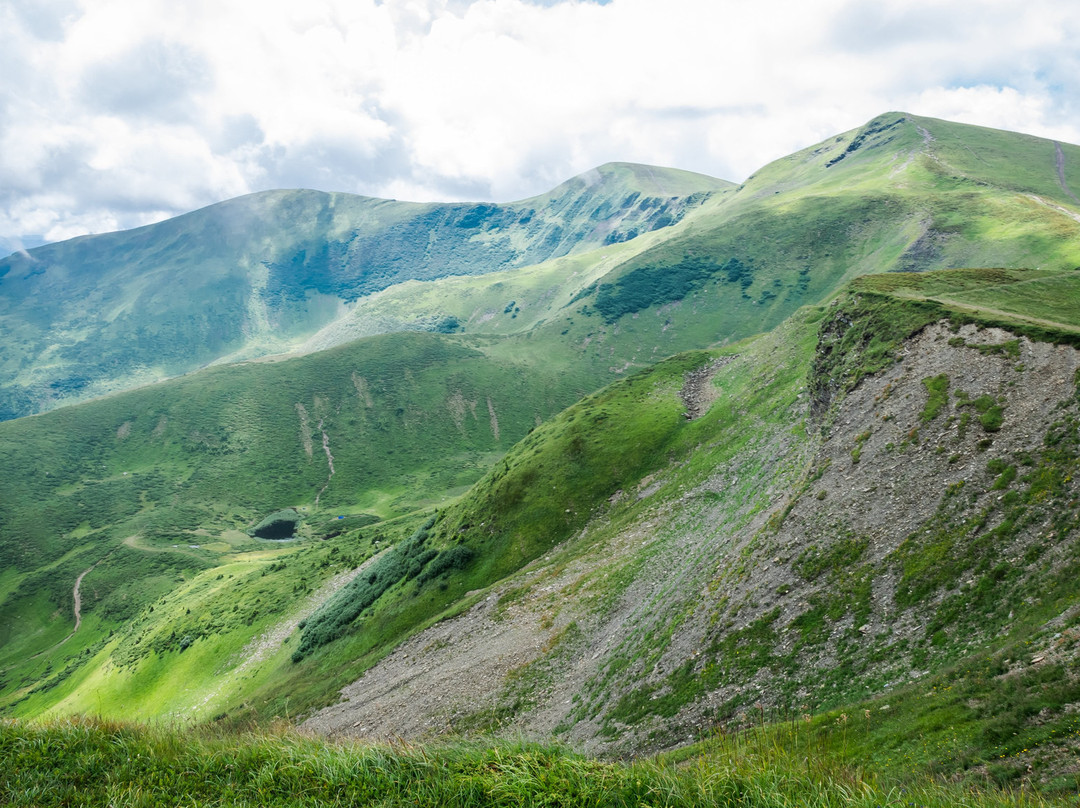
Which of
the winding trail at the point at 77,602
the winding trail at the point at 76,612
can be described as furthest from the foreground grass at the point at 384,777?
the winding trail at the point at 77,602

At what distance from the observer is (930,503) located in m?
25.2

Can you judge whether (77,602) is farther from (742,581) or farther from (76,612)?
(742,581)

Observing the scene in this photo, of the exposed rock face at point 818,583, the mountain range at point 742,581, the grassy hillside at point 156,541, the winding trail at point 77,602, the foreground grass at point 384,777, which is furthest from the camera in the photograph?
the winding trail at point 77,602

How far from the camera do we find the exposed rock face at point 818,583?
20.7 m

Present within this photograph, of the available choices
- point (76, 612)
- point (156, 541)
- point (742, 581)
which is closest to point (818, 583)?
point (742, 581)

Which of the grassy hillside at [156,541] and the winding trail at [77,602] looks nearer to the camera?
the grassy hillside at [156,541]

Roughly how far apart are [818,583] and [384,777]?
23.0m

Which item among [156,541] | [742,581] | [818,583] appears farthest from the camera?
[156,541]

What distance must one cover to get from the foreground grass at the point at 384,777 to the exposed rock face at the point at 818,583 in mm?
12310

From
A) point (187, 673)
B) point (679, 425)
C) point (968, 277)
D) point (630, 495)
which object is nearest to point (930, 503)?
point (630, 495)

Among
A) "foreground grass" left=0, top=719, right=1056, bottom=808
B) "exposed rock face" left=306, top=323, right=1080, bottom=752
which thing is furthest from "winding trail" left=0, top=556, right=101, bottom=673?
"foreground grass" left=0, top=719, right=1056, bottom=808

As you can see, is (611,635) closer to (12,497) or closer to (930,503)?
(930,503)

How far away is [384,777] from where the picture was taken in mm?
9523

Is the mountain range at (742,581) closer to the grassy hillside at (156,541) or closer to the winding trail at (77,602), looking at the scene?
the grassy hillside at (156,541)
